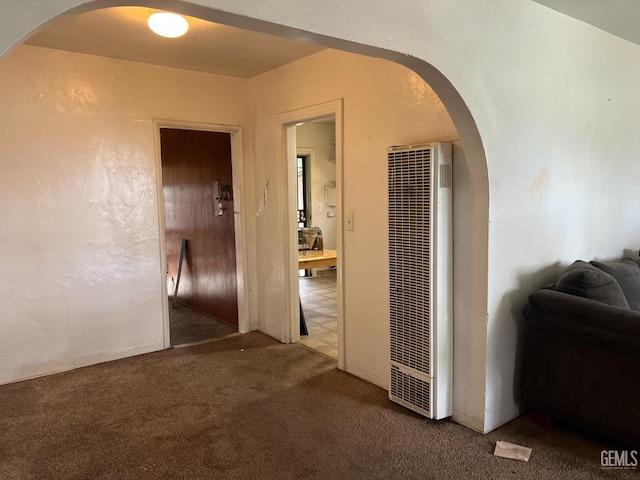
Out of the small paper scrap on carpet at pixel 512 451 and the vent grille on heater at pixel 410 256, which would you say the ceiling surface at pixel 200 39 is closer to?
the vent grille on heater at pixel 410 256

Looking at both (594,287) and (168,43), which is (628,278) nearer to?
(594,287)

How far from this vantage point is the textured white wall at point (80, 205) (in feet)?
10.5

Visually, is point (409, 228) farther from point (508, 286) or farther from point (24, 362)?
point (24, 362)

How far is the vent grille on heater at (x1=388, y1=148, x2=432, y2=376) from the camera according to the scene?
2.50 metres

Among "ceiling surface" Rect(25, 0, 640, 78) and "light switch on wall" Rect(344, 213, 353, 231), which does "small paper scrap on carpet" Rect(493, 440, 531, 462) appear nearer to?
"light switch on wall" Rect(344, 213, 353, 231)

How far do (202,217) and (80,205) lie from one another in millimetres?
1492

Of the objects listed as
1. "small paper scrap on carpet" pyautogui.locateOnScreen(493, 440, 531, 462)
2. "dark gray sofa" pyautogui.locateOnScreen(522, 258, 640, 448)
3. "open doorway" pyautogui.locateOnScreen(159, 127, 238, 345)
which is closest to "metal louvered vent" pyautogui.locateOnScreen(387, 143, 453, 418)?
"small paper scrap on carpet" pyautogui.locateOnScreen(493, 440, 531, 462)

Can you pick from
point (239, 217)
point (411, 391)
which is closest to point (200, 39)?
point (239, 217)

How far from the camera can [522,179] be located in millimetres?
2506

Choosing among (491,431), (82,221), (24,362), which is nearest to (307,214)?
(82,221)

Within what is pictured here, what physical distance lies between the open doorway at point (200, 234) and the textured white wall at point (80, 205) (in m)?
0.55

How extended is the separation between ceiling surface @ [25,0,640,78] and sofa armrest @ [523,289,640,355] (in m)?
1.64

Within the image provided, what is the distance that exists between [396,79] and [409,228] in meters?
0.96

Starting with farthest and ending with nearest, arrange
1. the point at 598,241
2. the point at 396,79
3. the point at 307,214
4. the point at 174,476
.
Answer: the point at 307,214
the point at 598,241
the point at 396,79
the point at 174,476
